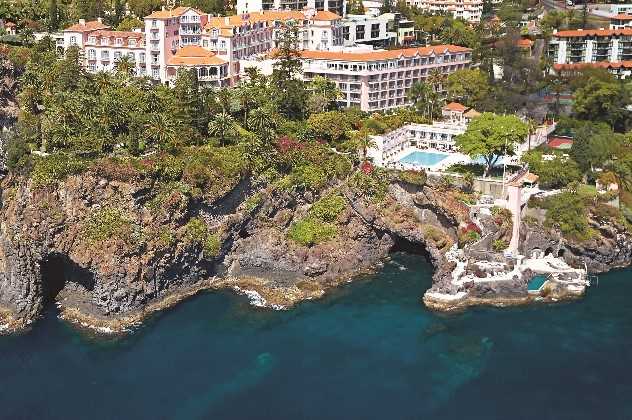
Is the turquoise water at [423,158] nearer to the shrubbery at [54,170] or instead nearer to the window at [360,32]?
the shrubbery at [54,170]

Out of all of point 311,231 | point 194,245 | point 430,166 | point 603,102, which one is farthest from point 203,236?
point 603,102

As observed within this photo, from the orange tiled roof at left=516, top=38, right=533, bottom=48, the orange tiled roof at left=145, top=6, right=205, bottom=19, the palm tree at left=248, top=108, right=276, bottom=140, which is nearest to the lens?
the palm tree at left=248, top=108, right=276, bottom=140

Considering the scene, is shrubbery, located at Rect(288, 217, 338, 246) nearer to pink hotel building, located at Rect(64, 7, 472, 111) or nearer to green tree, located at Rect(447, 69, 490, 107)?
pink hotel building, located at Rect(64, 7, 472, 111)

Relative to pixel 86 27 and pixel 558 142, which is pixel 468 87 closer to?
pixel 558 142

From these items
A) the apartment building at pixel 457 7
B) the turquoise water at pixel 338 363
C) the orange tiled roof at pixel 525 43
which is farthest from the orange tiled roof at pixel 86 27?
the apartment building at pixel 457 7

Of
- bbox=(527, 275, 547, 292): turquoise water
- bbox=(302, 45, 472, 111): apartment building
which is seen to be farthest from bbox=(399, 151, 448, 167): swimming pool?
bbox=(527, 275, 547, 292): turquoise water

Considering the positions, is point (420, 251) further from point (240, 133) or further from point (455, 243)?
point (240, 133)

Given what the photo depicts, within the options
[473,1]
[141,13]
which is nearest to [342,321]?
[141,13]
